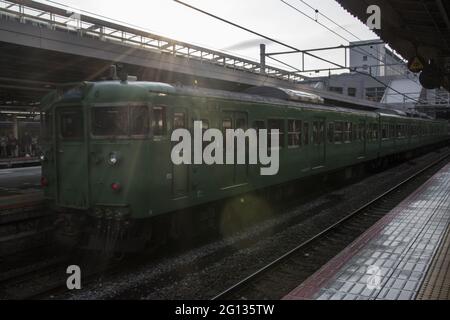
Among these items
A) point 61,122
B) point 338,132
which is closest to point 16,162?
point 338,132

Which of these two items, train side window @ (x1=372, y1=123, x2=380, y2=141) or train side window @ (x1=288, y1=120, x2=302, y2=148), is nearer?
train side window @ (x1=288, y1=120, x2=302, y2=148)

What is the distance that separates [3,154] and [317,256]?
64.6ft

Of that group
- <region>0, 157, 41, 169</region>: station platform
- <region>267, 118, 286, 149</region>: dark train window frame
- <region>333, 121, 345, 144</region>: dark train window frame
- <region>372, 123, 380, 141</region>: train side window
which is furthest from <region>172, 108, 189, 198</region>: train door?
<region>0, 157, 41, 169</region>: station platform

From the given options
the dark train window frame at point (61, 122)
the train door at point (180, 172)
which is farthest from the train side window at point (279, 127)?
the dark train window frame at point (61, 122)

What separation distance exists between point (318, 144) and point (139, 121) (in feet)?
27.2

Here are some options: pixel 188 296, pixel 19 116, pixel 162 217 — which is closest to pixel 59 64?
pixel 162 217

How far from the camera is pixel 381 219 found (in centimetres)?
1120

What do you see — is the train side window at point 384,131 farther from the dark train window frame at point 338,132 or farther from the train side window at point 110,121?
the train side window at point 110,121

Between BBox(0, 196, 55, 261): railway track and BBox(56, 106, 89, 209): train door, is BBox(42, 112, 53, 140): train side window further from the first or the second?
BBox(0, 196, 55, 261): railway track

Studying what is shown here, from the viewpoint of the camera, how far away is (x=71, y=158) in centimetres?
801

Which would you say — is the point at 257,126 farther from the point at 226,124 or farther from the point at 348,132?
the point at 348,132

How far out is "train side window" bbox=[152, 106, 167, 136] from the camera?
765 cm

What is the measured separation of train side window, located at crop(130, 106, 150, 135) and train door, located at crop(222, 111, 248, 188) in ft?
7.78

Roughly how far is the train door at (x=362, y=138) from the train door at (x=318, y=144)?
4.41 metres
